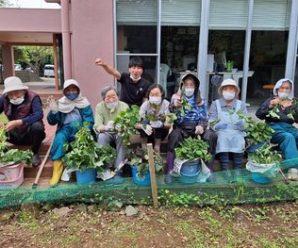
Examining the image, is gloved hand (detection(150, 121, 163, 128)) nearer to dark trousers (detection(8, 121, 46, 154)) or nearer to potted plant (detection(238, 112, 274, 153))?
potted plant (detection(238, 112, 274, 153))

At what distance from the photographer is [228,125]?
3.63 meters

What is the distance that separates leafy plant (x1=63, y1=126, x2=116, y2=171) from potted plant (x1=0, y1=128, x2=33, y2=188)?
1.59ft

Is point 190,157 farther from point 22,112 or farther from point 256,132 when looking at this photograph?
point 22,112

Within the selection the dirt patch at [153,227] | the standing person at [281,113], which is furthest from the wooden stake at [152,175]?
the standing person at [281,113]

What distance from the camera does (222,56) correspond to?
227 inches

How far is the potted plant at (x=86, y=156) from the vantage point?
10.7 feet

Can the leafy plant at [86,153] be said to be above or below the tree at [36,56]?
below

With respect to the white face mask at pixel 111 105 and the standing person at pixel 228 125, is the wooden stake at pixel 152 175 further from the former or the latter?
the standing person at pixel 228 125

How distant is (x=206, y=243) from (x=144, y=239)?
1.74 ft

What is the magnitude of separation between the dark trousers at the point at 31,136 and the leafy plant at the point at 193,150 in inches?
62.5

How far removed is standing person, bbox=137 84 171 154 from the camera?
11.5 feet

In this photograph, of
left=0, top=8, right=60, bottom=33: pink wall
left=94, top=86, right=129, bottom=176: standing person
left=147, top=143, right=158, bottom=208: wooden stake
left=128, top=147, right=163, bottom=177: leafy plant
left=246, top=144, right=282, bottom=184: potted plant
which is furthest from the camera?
left=0, top=8, right=60, bottom=33: pink wall

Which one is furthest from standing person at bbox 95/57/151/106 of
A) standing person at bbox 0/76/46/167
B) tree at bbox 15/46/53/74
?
tree at bbox 15/46/53/74

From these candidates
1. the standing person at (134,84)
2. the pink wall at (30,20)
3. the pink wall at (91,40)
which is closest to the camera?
the standing person at (134,84)
